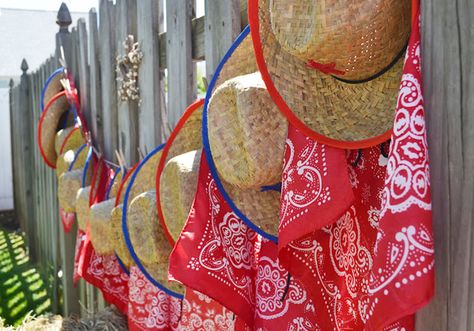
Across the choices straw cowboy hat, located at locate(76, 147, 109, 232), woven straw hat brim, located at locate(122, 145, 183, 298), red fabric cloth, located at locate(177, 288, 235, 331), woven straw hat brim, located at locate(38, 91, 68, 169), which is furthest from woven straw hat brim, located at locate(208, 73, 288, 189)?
woven straw hat brim, located at locate(38, 91, 68, 169)

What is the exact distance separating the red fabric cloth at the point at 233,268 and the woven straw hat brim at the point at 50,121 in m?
2.36

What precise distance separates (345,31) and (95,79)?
7.52 feet

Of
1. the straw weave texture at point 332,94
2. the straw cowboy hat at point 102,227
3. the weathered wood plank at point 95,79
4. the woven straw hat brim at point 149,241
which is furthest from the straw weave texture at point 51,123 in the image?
the straw weave texture at point 332,94

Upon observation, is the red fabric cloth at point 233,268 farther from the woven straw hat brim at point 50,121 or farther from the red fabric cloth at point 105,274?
the woven straw hat brim at point 50,121

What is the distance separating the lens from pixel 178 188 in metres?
1.50

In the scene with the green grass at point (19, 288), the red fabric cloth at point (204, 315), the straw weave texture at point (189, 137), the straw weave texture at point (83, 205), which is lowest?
the green grass at point (19, 288)

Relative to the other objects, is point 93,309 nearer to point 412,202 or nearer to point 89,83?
point 89,83

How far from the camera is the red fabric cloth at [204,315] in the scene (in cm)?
144

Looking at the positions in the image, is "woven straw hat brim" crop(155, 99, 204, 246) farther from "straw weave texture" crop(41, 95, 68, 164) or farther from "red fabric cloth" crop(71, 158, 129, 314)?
"straw weave texture" crop(41, 95, 68, 164)

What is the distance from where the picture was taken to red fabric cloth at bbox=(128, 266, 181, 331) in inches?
72.1

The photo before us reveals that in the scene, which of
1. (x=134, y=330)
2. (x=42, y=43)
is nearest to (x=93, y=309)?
(x=134, y=330)

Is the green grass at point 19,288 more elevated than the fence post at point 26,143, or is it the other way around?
the fence post at point 26,143

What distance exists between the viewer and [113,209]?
85.5 inches

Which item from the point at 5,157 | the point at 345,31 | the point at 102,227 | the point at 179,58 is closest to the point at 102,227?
the point at 102,227
